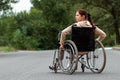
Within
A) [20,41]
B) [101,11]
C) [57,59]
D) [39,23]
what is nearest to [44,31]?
[39,23]

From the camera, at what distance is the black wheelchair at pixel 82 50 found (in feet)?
37.2

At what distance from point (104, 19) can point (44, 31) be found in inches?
595

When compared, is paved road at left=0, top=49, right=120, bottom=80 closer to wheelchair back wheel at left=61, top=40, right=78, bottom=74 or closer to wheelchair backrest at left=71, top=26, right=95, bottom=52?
wheelchair back wheel at left=61, top=40, right=78, bottom=74

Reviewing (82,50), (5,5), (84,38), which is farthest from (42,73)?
(5,5)

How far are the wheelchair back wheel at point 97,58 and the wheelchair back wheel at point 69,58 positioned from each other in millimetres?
498

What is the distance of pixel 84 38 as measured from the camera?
37.8 ft

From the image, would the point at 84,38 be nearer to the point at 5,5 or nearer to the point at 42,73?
the point at 42,73

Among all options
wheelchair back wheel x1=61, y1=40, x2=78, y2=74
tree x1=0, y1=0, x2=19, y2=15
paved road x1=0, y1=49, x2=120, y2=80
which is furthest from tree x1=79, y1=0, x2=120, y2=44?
wheelchair back wheel x1=61, y1=40, x2=78, y2=74

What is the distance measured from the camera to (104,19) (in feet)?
194

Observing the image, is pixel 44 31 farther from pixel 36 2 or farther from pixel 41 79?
pixel 41 79

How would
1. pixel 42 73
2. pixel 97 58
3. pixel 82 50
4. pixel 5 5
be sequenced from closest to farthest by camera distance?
pixel 82 50
pixel 97 58
pixel 42 73
pixel 5 5

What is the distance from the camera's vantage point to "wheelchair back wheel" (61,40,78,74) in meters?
11.2

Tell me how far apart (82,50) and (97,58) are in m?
0.41

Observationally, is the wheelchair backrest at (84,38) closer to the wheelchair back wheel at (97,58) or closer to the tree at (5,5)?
the wheelchair back wheel at (97,58)
